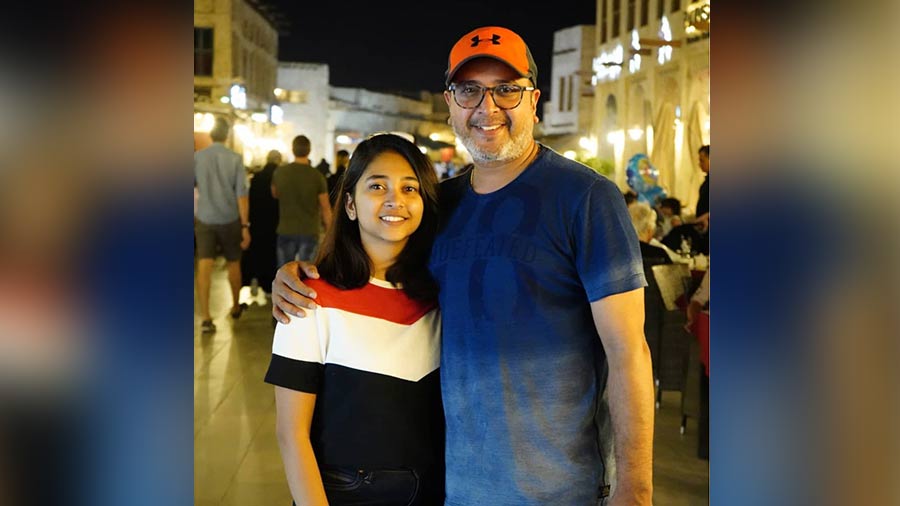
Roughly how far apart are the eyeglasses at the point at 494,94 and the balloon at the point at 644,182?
9.06 m

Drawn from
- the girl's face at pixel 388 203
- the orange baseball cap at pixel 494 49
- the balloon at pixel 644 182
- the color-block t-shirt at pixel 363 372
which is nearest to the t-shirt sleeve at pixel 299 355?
the color-block t-shirt at pixel 363 372

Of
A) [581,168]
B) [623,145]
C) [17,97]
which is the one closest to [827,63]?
[581,168]

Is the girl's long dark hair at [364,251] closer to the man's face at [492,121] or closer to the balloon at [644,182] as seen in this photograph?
the man's face at [492,121]

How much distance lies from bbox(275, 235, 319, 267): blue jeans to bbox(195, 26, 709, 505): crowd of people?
7272 millimetres

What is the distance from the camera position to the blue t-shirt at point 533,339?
2074 millimetres

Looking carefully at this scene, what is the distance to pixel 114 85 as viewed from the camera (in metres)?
1.24

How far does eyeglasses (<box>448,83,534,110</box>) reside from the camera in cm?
220

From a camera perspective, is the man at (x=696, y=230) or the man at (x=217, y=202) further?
the man at (x=217, y=202)

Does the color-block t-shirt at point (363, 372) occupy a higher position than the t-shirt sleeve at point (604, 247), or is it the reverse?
the t-shirt sleeve at point (604, 247)

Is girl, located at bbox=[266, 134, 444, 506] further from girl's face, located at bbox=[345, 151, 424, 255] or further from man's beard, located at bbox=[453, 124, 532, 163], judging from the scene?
man's beard, located at bbox=[453, 124, 532, 163]

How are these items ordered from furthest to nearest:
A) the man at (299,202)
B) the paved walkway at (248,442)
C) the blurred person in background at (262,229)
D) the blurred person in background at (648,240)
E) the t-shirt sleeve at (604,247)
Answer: the blurred person in background at (262,229), the man at (299,202), the blurred person in background at (648,240), the paved walkway at (248,442), the t-shirt sleeve at (604,247)

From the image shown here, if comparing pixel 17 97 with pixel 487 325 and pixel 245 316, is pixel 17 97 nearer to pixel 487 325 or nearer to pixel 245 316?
pixel 487 325

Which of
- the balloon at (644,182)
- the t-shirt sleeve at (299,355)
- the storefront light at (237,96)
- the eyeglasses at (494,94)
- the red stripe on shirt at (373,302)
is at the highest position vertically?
the storefront light at (237,96)

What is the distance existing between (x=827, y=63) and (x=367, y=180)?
1149mm
